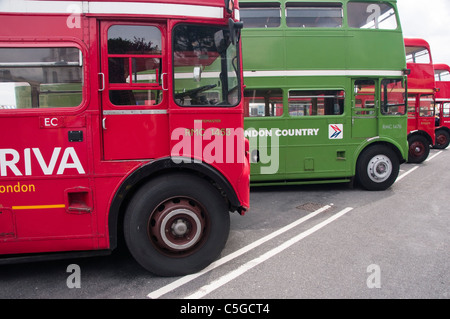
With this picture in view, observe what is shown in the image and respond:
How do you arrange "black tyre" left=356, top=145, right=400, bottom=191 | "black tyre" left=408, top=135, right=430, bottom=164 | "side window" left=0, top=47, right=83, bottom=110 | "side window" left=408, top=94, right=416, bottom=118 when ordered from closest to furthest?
"side window" left=0, top=47, right=83, bottom=110
"black tyre" left=356, top=145, right=400, bottom=191
"black tyre" left=408, top=135, right=430, bottom=164
"side window" left=408, top=94, right=416, bottom=118

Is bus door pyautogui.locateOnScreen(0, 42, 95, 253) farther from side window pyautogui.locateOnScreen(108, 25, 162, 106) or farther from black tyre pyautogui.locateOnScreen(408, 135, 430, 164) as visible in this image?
black tyre pyautogui.locateOnScreen(408, 135, 430, 164)

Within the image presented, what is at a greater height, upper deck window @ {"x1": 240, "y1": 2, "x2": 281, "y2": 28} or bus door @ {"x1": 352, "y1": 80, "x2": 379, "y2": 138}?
upper deck window @ {"x1": 240, "y1": 2, "x2": 281, "y2": 28}

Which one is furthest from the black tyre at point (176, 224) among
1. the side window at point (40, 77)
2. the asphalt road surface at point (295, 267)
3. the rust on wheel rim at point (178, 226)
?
the side window at point (40, 77)

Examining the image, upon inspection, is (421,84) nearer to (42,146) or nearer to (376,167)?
(376,167)

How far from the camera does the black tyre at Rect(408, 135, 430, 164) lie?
38.1 ft

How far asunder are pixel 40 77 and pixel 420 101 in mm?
12794

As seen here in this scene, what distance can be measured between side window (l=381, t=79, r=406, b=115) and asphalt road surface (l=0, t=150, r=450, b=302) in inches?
101

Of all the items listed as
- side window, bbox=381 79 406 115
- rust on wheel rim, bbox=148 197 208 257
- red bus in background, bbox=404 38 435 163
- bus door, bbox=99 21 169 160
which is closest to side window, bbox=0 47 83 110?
bus door, bbox=99 21 169 160

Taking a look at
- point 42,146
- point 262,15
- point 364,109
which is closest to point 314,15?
point 262,15

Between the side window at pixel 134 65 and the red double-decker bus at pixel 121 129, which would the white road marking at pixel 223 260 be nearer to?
the red double-decker bus at pixel 121 129

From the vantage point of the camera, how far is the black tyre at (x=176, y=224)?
3217 mm

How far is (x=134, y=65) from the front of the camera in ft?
10.4
